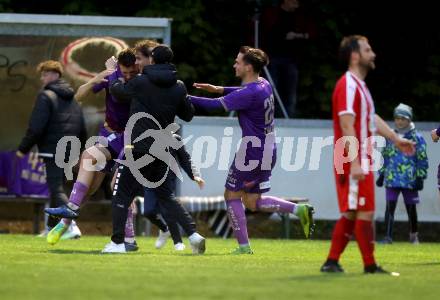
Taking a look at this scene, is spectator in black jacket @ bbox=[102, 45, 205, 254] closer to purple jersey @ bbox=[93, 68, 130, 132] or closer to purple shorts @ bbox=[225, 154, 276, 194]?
purple jersey @ bbox=[93, 68, 130, 132]

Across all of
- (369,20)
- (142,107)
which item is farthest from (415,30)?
(142,107)

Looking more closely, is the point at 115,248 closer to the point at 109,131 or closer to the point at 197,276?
the point at 109,131

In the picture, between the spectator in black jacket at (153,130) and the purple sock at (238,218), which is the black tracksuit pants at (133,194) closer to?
the spectator in black jacket at (153,130)

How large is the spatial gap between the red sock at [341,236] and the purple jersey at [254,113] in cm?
319

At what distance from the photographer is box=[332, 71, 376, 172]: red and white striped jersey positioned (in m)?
10.8

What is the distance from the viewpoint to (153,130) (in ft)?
44.8

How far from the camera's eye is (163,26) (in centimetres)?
2086

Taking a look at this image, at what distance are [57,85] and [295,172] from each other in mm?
4900

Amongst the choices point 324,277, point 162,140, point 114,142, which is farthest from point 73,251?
point 324,277

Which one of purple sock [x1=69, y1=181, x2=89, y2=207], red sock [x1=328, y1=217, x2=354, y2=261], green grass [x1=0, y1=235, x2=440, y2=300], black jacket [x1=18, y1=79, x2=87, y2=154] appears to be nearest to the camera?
green grass [x1=0, y1=235, x2=440, y2=300]

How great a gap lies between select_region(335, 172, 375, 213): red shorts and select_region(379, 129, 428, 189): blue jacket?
9.76m

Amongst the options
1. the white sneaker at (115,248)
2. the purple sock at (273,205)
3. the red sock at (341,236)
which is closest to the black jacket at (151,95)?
the white sneaker at (115,248)

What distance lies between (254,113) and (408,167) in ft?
22.7

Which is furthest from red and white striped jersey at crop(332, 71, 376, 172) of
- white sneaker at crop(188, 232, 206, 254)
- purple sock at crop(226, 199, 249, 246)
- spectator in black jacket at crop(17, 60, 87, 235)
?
spectator in black jacket at crop(17, 60, 87, 235)
